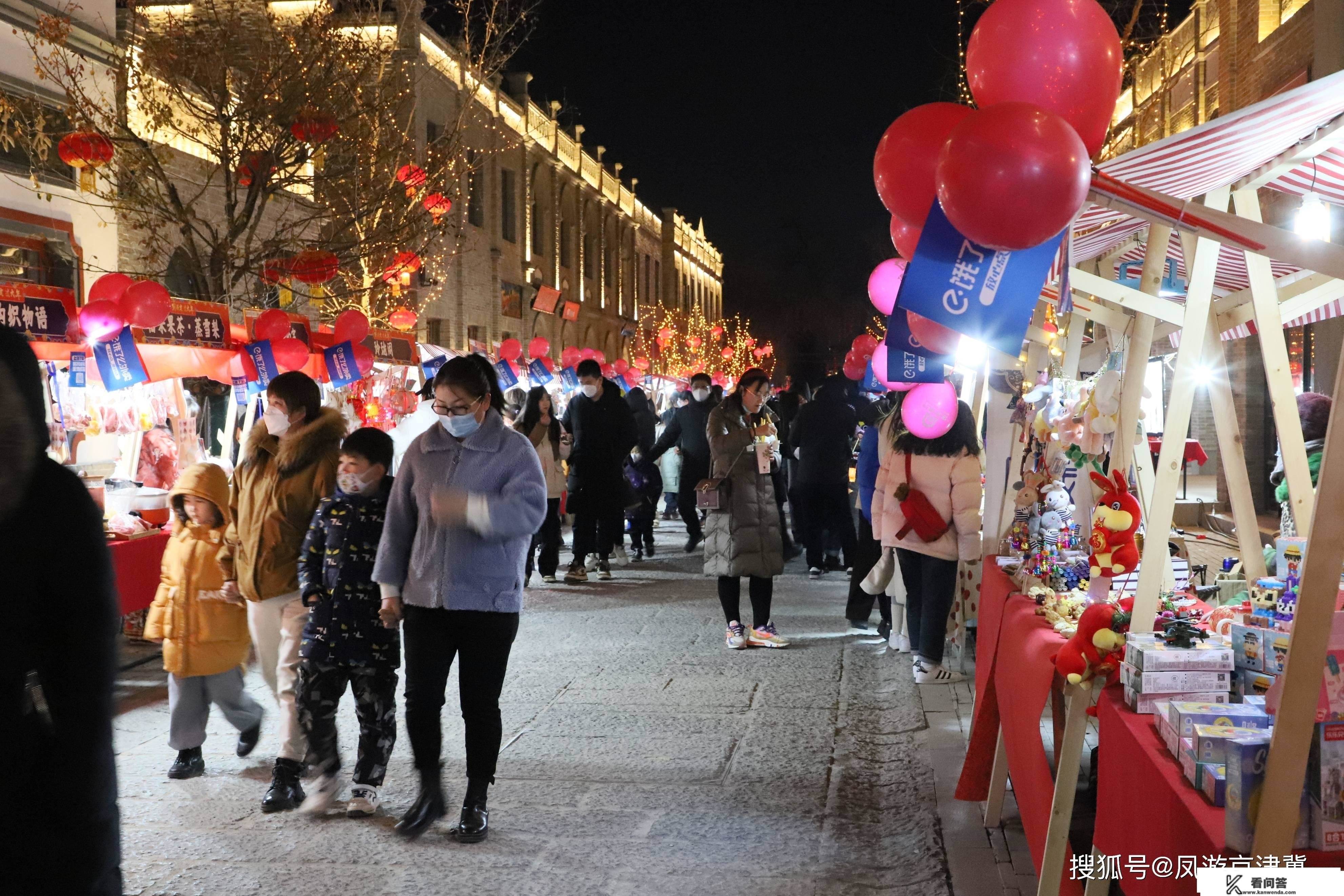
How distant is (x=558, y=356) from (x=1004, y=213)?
128ft

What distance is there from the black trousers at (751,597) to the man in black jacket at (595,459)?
3.48 metres

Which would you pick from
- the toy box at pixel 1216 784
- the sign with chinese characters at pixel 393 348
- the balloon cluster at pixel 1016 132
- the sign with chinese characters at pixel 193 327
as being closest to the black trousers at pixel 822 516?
the sign with chinese characters at pixel 393 348

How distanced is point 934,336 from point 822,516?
658 cm

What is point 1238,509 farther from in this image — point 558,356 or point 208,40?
point 558,356

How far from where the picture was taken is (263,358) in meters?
10.4

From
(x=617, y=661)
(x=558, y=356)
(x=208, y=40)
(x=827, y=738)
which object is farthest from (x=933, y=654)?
(x=558, y=356)

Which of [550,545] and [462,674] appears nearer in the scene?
[462,674]

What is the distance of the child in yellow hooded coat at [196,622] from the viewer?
18.0 feet

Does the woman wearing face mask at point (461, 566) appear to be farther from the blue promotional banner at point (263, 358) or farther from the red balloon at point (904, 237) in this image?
the blue promotional banner at point (263, 358)

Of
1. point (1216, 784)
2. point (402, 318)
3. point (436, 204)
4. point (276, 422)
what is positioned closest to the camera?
point (1216, 784)

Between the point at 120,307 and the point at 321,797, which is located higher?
the point at 120,307

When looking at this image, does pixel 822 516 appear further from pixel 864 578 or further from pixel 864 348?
pixel 864 578

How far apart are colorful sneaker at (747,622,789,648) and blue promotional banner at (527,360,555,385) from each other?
1045cm

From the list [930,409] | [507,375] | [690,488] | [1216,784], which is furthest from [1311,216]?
[507,375]
